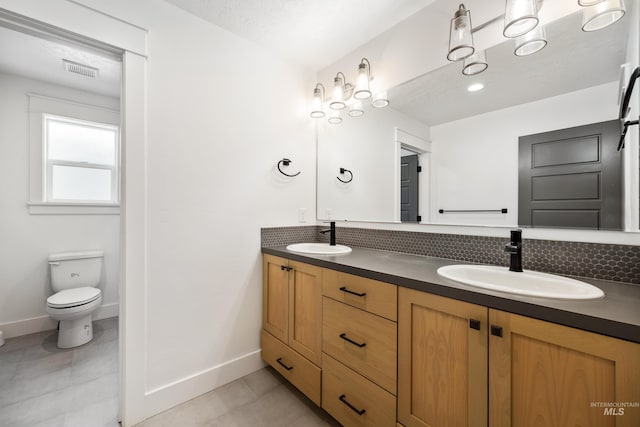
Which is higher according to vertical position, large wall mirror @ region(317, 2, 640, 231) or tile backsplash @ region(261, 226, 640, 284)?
large wall mirror @ region(317, 2, 640, 231)

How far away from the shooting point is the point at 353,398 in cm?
127

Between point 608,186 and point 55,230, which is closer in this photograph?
point 608,186

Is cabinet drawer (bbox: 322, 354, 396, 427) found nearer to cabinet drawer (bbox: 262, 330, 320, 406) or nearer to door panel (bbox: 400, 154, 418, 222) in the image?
cabinet drawer (bbox: 262, 330, 320, 406)

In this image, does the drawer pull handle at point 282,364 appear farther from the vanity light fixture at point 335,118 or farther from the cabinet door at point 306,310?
the vanity light fixture at point 335,118

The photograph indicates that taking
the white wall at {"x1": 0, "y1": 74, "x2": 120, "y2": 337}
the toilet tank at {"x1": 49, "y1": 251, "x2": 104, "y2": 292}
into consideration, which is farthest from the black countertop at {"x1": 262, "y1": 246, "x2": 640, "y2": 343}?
the white wall at {"x1": 0, "y1": 74, "x2": 120, "y2": 337}

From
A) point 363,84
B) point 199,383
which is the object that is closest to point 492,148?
point 363,84

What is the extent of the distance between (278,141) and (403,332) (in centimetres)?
164

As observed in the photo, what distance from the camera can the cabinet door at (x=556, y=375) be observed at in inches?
25.2

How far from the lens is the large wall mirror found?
105 centimetres

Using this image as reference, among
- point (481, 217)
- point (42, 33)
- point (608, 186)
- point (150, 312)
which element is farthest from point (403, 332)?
point (42, 33)

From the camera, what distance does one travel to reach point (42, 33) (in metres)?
1.28

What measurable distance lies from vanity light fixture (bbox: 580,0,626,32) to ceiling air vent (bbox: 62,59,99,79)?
3396mm

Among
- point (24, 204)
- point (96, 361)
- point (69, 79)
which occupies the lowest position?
point (96, 361)

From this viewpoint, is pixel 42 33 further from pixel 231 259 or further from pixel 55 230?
pixel 55 230
